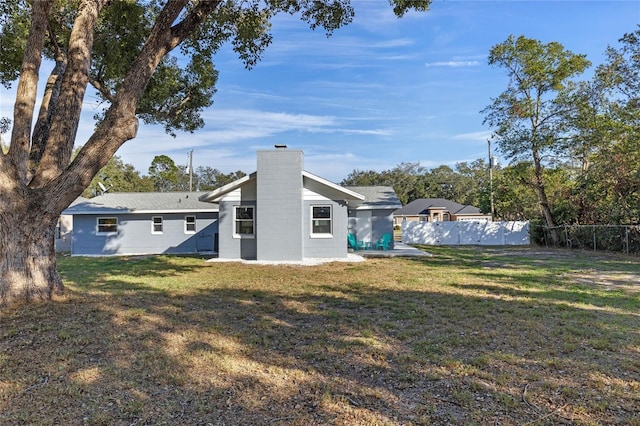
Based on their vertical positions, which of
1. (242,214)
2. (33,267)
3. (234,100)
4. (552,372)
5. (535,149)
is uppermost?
(234,100)

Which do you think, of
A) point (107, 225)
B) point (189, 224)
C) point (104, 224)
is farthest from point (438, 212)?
point (104, 224)

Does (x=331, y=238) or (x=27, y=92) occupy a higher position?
(x=27, y=92)

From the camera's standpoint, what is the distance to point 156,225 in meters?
18.8

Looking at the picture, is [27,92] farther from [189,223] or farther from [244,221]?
[189,223]

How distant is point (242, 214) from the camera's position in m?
14.8

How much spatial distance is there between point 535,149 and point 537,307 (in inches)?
712

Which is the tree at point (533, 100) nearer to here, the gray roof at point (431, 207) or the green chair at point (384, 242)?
the green chair at point (384, 242)

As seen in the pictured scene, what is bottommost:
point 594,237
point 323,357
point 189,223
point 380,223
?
point 323,357

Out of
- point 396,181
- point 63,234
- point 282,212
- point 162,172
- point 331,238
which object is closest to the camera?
point 282,212

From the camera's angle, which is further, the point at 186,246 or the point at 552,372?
the point at 186,246

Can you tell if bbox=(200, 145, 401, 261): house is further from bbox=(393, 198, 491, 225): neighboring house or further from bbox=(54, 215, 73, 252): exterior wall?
bbox=(393, 198, 491, 225): neighboring house

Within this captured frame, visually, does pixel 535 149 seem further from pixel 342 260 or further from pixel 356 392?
pixel 356 392

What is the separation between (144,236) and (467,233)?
19881 mm

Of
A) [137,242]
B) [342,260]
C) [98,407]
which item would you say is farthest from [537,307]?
[137,242]
